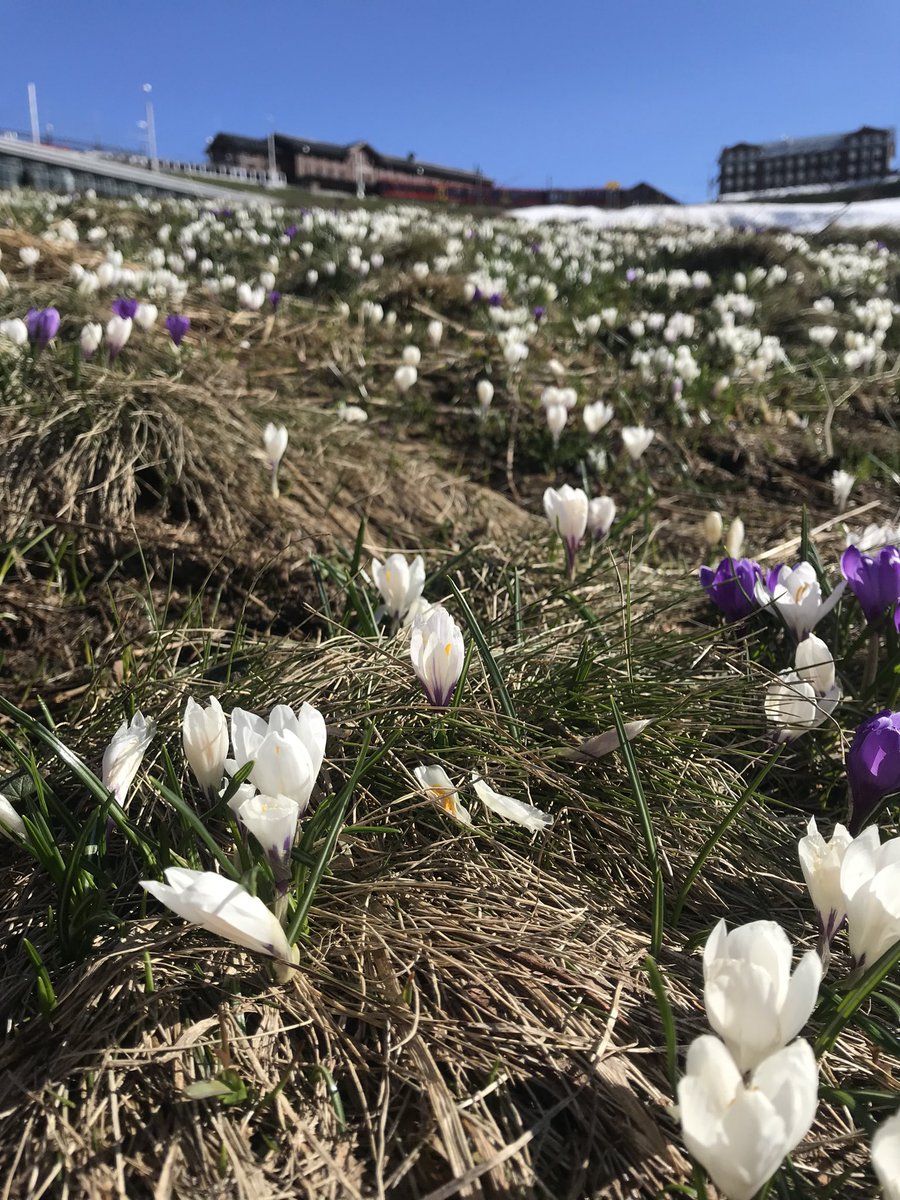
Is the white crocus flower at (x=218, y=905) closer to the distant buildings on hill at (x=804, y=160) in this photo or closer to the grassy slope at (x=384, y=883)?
the grassy slope at (x=384, y=883)

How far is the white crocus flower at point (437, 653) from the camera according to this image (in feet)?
4.55

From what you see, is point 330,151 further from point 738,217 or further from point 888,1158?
point 888,1158

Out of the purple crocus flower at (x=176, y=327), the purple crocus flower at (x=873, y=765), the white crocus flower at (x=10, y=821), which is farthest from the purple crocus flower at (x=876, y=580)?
the purple crocus flower at (x=176, y=327)

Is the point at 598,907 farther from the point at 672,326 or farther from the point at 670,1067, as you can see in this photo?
the point at 672,326

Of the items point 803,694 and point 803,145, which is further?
point 803,145

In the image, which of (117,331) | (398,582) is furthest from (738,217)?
(398,582)

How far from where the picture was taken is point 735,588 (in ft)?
6.07

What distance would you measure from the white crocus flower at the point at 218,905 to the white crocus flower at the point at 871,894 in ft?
2.25

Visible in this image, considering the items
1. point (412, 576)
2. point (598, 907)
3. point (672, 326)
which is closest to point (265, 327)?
point (672, 326)

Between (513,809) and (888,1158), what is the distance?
66 centimetres

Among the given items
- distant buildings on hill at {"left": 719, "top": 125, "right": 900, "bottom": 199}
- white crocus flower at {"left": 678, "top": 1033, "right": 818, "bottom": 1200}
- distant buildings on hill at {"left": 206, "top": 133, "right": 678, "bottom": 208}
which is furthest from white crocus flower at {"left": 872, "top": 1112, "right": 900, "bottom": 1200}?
distant buildings on hill at {"left": 719, "top": 125, "right": 900, "bottom": 199}

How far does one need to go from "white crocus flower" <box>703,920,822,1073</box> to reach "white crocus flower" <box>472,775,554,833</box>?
46 cm

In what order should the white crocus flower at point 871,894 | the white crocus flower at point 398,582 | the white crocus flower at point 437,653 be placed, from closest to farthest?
the white crocus flower at point 871,894 < the white crocus flower at point 437,653 < the white crocus flower at point 398,582

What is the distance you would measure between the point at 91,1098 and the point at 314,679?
82cm
